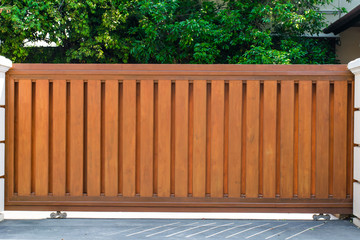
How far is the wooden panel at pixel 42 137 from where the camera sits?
405 centimetres

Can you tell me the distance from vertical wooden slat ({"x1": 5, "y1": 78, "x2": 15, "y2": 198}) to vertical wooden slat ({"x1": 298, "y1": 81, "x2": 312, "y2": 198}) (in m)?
3.04

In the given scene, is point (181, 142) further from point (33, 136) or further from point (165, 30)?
point (165, 30)

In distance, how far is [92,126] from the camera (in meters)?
4.03

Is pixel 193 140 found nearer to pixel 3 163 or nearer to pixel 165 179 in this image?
pixel 165 179

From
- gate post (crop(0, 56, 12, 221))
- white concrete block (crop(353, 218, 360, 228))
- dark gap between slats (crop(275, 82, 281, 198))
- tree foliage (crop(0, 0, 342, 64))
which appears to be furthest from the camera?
tree foliage (crop(0, 0, 342, 64))

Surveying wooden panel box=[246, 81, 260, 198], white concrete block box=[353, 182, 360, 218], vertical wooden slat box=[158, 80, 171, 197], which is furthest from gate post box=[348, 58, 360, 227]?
vertical wooden slat box=[158, 80, 171, 197]

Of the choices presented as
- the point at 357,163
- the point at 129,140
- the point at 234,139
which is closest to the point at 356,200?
the point at 357,163

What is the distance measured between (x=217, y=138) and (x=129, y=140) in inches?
36.6

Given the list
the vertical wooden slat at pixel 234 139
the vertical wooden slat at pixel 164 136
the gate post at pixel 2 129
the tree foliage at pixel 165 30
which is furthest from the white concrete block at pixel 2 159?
the tree foliage at pixel 165 30

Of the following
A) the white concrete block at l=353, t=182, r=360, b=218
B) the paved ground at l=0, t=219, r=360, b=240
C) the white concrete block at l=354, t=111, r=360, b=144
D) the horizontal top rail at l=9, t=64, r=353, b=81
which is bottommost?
the paved ground at l=0, t=219, r=360, b=240

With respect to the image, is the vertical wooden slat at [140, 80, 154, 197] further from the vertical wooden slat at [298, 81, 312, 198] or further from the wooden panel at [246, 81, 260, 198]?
the vertical wooden slat at [298, 81, 312, 198]

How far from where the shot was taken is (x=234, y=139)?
402 centimetres

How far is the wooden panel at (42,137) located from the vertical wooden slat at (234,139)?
195 centimetres

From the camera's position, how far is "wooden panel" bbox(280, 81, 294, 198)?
13.1ft
